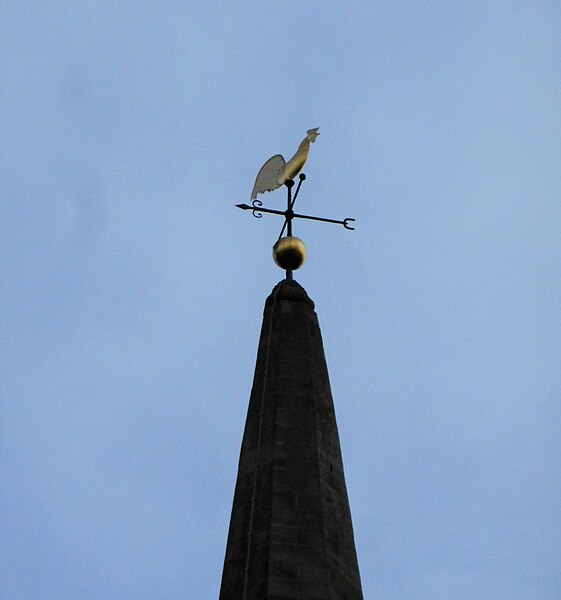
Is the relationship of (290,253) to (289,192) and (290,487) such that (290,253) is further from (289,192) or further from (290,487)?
(290,487)

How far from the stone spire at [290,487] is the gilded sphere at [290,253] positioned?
4.82ft

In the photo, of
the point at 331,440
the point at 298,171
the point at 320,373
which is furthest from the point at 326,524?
the point at 298,171

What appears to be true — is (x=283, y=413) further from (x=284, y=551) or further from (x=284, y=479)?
(x=284, y=551)

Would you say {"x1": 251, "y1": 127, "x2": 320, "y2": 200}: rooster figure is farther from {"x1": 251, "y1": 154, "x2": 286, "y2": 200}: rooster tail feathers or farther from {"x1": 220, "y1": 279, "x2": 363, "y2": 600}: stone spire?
{"x1": 220, "y1": 279, "x2": 363, "y2": 600}: stone spire

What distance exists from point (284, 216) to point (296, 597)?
9.27 m

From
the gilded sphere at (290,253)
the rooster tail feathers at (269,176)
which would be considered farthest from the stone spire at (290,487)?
the rooster tail feathers at (269,176)

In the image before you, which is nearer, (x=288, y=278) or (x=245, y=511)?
(x=245, y=511)

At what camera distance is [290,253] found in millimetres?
22500

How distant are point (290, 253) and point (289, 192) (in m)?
1.64

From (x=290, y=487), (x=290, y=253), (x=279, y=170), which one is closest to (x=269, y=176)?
(x=279, y=170)

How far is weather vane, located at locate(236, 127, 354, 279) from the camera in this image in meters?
22.5

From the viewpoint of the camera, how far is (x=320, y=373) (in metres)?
20.3

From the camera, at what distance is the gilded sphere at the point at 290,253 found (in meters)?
22.5

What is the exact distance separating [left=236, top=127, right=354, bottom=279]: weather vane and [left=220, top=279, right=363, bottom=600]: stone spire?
1.52 m
